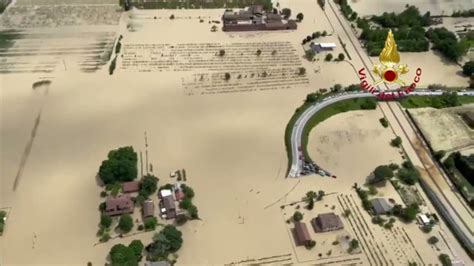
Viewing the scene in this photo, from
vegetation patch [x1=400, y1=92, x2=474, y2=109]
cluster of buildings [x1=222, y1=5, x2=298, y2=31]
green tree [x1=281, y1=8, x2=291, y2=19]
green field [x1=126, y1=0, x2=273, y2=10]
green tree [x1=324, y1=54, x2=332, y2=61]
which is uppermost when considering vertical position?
green field [x1=126, y1=0, x2=273, y2=10]

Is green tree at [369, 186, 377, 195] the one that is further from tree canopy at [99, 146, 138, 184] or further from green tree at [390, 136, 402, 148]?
tree canopy at [99, 146, 138, 184]

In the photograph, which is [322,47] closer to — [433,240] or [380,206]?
[380,206]

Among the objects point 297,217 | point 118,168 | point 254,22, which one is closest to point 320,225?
point 297,217

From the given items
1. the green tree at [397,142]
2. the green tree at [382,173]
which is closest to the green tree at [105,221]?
the green tree at [382,173]

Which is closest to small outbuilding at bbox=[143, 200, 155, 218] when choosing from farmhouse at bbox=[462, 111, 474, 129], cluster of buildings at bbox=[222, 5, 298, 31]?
cluster of buildings at bbox=[222, 5, 298, 31]

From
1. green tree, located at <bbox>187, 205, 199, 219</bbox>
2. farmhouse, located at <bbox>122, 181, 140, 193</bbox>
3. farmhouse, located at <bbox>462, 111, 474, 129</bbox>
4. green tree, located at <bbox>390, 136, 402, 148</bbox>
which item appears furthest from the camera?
farmhouse, located at <bbox>462, 111, 474, 129</bbox>

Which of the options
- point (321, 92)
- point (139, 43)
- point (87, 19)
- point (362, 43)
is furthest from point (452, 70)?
point (87, 19)
